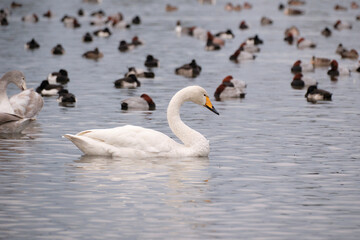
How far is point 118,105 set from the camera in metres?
26.8

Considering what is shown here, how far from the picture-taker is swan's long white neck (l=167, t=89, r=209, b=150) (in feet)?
57.8

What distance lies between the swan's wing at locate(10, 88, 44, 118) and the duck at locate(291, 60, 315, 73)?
1761 centimetres

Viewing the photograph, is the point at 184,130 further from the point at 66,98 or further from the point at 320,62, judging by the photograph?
the point at 320,62

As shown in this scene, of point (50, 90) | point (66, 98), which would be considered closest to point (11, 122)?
point (66, 98)

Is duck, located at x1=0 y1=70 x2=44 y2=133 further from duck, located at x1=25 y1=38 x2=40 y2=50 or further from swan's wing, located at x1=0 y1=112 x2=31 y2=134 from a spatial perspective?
duck, located at x1=25 y1=38 x2=40 y2=50

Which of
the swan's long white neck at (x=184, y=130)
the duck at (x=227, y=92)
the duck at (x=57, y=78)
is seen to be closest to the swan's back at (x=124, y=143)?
the swan's long white neck at (x=184, y=130)

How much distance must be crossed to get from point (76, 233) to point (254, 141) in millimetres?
8874

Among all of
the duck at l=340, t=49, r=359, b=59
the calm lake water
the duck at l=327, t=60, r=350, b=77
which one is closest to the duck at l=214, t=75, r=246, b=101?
the calm lake water

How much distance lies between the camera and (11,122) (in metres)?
20.2

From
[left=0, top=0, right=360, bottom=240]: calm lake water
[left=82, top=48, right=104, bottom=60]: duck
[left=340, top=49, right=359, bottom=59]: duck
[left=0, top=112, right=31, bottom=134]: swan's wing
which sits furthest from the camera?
[left=340, top=49, right=359, bottom=59]: duck

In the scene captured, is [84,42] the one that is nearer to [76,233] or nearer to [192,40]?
[192,40]

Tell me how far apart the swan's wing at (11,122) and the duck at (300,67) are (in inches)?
788

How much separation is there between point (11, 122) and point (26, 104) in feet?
8.60

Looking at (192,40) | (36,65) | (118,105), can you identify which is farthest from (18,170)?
(192,40)
